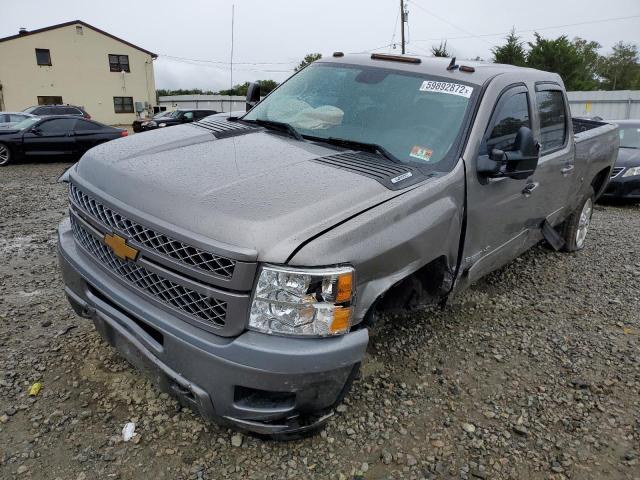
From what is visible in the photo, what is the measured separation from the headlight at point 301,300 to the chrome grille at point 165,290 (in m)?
0.17

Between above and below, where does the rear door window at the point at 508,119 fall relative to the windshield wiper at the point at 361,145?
above

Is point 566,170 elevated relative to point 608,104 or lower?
elevated

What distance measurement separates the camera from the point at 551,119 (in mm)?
4094

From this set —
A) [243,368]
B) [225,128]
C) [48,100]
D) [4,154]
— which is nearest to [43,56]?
[48,100]

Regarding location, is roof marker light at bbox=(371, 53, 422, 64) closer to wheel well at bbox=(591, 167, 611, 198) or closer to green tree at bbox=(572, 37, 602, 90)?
wheel well at bbox=(591, 167, 611, 198)

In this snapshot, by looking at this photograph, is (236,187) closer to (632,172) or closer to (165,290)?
(165,290)

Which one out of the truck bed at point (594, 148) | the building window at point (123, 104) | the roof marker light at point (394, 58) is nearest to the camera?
the roof marker light at point (394, 58)

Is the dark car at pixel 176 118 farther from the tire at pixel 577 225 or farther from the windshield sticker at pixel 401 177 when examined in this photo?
the windshield sticker at pixel 401 177

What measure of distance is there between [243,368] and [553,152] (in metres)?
3.32

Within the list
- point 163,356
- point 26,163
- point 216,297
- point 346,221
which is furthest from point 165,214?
point 26,163

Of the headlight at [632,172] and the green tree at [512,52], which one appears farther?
the green tree at [512,52]

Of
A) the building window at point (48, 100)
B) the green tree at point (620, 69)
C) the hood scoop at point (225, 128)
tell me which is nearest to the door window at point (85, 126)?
the hood scoop at point (225, 128)

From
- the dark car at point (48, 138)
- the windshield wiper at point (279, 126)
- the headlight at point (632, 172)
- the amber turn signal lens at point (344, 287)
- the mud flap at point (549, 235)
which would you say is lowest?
the dark car at point (48, 138)

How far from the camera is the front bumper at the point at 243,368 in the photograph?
6.45 ft
